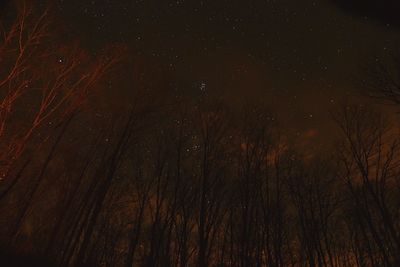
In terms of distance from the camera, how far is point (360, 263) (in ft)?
85.0

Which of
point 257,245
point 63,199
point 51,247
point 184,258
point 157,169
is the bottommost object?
point 51,247

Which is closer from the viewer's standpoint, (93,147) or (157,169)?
(93,147)

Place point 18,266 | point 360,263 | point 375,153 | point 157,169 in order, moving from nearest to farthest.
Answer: point 18,266 → point 375,153 → point 157,169 → point 360,263

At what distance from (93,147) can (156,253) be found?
321 inches

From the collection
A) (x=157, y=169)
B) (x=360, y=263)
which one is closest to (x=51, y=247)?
(x=157, y=169)

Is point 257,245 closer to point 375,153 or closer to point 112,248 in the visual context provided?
point 375,153

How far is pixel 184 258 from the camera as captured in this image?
1916 cm

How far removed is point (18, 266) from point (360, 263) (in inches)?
1084

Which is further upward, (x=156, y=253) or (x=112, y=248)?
(x=112, y=248)

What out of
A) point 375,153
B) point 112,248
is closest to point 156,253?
point 112,248

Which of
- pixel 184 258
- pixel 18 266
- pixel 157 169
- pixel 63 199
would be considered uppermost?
pixel 157 169

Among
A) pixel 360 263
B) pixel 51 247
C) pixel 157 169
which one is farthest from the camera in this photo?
pixel 360 263

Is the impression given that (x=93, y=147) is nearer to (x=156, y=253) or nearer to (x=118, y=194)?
(x=118, y=194)

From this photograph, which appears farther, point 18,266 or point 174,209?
point 174,209
